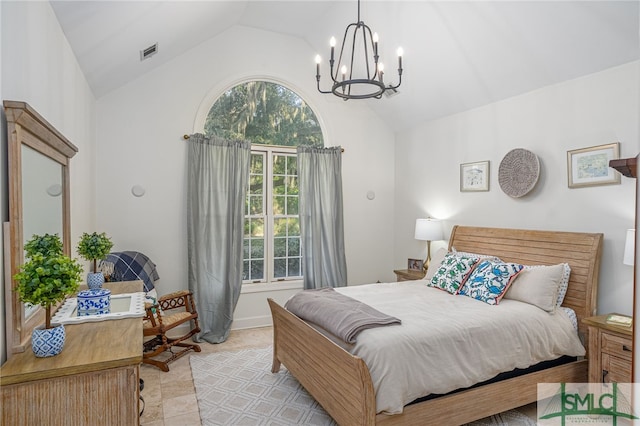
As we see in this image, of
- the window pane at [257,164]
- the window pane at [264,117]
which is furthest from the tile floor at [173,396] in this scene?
the window pane at [264,117]

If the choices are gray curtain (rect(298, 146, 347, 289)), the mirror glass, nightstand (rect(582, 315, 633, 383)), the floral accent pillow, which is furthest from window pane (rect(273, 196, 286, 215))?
nightstand (rect(582, 315, 633, 383))

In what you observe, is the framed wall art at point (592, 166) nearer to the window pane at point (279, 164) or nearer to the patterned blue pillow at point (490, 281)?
the patterned blue pillow at point (490, 281)

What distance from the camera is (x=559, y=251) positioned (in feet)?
10.7

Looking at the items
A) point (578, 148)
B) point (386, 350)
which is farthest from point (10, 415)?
point (578, 148)

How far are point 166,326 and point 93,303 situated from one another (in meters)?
1.67

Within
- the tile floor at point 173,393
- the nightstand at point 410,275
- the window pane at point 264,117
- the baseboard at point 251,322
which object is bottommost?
the tile floor at point 173,393

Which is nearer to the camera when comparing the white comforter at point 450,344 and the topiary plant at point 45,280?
the topiary plant at point 45,280

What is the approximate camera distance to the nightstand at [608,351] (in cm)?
254

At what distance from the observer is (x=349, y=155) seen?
5172mm

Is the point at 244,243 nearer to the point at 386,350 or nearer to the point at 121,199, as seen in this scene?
the point at 121,199

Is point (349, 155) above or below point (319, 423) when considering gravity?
→ above

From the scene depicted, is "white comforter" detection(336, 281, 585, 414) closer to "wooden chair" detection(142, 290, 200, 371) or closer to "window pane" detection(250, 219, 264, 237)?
"wooden chair" detection(142, 290, 200, 371)

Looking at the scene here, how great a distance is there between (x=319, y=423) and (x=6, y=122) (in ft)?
8.09

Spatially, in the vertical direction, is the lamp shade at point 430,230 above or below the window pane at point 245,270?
above
